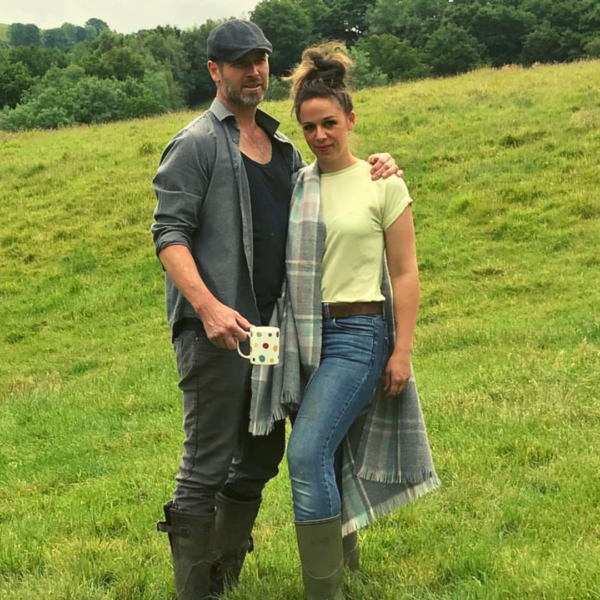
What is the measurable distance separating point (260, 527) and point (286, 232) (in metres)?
2.02

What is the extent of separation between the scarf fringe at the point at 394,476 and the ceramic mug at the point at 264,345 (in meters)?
0.77

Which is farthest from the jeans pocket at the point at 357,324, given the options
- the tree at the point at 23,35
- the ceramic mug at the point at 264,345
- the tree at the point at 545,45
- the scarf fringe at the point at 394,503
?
the tree at the point at 23,35

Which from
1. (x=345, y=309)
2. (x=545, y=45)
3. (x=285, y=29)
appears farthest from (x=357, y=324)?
(x=285, y=29)

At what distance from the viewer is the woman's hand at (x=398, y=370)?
3545 millimetres

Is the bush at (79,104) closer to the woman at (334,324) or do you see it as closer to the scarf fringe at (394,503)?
the woman at (334,324)

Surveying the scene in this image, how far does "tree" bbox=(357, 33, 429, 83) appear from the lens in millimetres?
65688

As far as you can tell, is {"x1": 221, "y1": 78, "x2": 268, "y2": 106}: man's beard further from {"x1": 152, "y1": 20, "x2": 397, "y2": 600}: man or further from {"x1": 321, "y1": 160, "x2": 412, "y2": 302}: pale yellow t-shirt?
{"x1": 321, "y1": 160, "x2": 412, "y2": 302}: pale yellow t-shirt

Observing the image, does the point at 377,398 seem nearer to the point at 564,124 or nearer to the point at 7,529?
the point at 7,529

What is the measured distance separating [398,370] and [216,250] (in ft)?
3.16

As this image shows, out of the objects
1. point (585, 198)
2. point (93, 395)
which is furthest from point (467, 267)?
point (93, 395)

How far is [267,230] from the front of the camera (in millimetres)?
3660

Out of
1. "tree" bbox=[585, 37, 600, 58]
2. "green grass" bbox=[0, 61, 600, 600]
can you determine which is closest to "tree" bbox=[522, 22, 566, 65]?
"tree" bbox=[585, 37, 600, 58]

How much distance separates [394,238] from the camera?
351 centimetres

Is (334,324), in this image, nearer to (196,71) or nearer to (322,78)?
(322,78)
